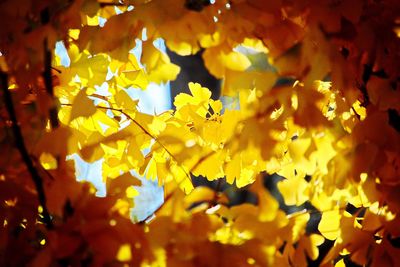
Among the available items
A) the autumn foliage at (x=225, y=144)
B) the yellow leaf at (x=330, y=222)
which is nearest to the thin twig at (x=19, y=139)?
the autumn foliage at (x=225, y=144)

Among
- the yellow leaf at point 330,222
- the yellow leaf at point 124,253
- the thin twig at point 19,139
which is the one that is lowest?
the yellow leaf at point 330,222

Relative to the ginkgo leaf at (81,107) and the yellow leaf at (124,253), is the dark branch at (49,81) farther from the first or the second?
the yellow leaf at (124,253)

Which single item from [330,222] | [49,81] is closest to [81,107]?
[49,81]

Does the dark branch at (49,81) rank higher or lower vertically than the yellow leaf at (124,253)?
higher

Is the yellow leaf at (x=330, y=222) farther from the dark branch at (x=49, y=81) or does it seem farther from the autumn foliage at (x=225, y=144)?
the dark branch at (x=49, y=81)

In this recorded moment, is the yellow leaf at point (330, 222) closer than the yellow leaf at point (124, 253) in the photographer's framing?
No

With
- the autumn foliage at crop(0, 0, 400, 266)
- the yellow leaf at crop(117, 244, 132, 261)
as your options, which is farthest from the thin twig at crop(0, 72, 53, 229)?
the yellow leaf at crop(117, 244, 132, 261)

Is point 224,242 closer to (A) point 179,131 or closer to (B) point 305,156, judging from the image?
(B) point 305,156

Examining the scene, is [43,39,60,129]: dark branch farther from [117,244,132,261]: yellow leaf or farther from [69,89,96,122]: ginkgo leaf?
[117,244,132,261]: yellow leaf

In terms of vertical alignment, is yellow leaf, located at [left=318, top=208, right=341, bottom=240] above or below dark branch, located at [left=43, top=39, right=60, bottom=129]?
below

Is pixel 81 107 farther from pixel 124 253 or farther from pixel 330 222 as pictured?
pixel 330 222
